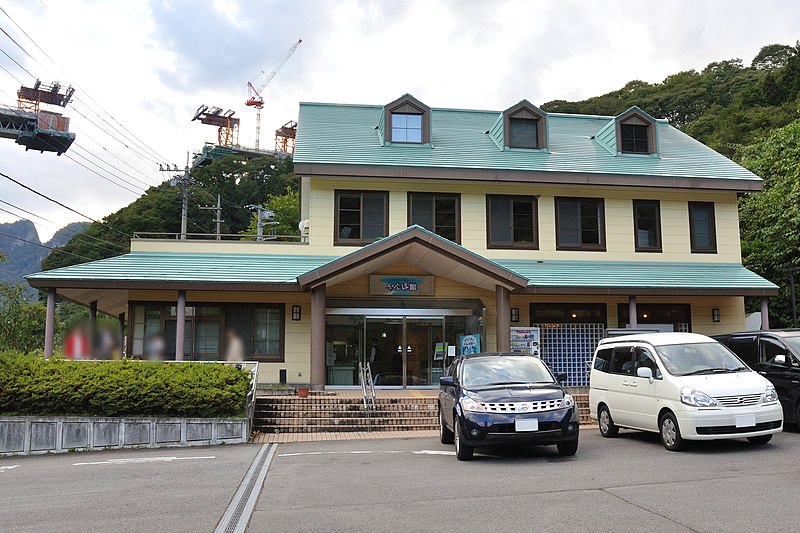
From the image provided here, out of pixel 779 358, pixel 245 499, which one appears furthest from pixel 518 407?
pixel 779 358

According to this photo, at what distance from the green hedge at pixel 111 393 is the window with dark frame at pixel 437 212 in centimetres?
871

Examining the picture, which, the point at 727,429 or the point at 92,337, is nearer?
the point at 727,429

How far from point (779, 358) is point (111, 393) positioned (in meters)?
12.3

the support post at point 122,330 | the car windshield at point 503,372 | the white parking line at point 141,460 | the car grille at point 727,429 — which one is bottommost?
the white parking line at point 141,460

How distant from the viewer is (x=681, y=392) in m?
9.52

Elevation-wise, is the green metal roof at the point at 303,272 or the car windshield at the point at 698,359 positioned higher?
the green metal roof at the point at 303,272

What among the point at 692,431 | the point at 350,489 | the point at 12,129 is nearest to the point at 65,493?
the point at 350,489

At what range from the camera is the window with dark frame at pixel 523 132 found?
21.8 meters

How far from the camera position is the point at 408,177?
1956cm

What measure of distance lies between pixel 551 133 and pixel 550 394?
51.0 feet

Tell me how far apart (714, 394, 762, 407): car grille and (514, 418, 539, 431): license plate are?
8.49 feet

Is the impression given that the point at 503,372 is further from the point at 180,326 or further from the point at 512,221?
the point at 512,221

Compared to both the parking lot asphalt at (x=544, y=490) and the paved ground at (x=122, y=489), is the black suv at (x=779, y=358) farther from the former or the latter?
the paved ground at (x=122, y=489)

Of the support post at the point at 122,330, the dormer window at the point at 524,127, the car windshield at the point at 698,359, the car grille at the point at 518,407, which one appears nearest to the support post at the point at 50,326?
the support post at the point at 122,330
